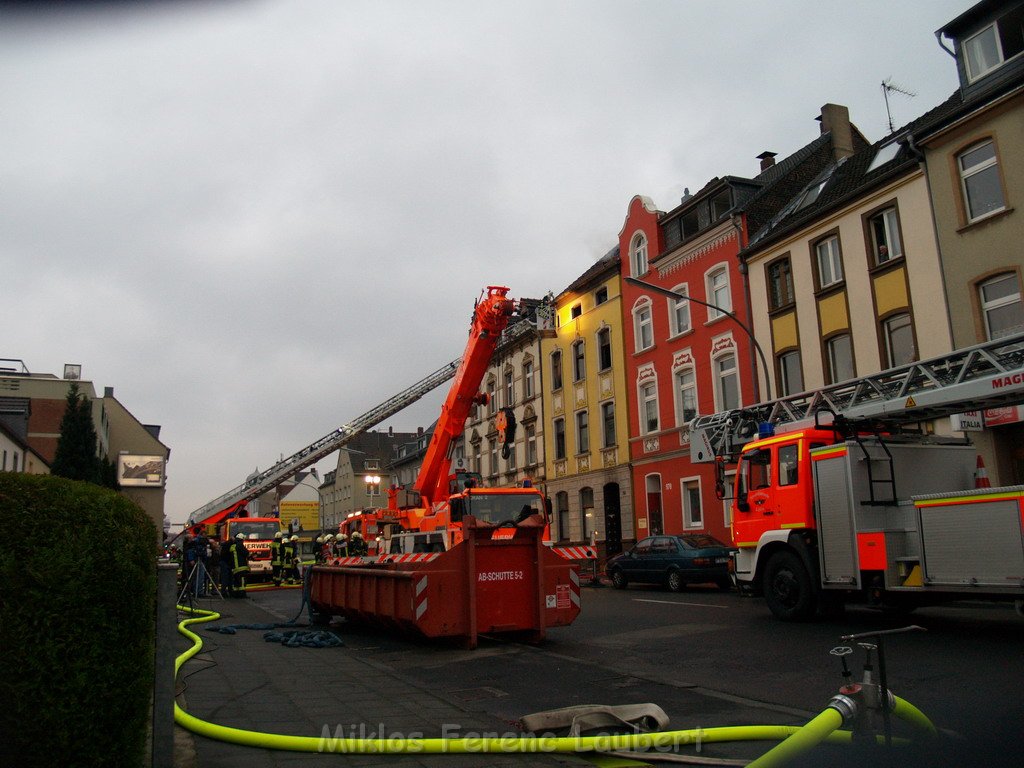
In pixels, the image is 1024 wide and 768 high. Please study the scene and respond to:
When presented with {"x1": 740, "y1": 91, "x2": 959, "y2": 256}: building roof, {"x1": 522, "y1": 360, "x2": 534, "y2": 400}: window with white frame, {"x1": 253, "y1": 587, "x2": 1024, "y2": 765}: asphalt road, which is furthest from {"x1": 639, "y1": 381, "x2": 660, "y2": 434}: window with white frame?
{"x1": 253, "y1": 587, "x2": 1024, "y2": 765}: asphalt road

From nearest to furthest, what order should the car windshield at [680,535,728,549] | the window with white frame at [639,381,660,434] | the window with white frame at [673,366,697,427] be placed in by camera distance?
the car windshield at [680,535,728,549]
the window with white frame at [673,366,697,427]
the window with white frame at [639,381,660,434]

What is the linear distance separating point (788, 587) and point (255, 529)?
23.4 m

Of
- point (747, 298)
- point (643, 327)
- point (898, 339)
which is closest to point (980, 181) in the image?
point (898, 339)

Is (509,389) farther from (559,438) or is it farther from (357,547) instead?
(357,547)

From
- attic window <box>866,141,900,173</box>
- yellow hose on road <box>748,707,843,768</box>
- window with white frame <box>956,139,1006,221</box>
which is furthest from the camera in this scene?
attic window <box>866,141,900,173</box>

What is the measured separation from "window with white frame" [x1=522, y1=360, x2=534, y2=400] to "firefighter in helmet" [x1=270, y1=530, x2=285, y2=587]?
17.2 metres

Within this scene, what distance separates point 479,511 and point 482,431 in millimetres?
31815

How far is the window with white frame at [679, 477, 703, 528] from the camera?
94.7ft

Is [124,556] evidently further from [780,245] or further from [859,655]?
[780,245]

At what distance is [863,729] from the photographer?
11.3 feet

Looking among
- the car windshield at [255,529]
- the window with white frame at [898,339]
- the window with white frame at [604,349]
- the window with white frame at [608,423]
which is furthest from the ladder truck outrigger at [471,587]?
the window with white frame at [604,349]

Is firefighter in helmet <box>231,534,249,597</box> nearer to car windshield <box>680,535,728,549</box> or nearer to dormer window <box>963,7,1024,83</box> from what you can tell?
car windshield <box>680,535,728,549</box>

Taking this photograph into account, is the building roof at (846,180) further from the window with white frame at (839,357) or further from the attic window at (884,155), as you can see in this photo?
the window with white frame at (839,357)

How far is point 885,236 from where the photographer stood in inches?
874
